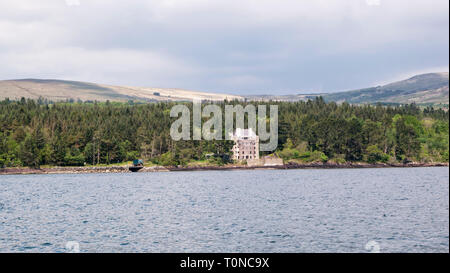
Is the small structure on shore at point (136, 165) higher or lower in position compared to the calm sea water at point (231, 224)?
lower

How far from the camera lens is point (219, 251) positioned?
1324 inches

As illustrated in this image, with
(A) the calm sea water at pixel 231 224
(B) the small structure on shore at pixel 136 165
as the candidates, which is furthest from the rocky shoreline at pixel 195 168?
(A) the calm sea water at pixel 231 224

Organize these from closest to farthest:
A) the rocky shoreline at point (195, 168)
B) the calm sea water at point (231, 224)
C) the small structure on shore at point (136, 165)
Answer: the calm sea water at point (231, 224) → the rocky shoreline at point (195, 168) → the small structure on shore at point (136, 165)

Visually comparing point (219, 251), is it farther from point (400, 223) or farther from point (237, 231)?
point (400, 223)

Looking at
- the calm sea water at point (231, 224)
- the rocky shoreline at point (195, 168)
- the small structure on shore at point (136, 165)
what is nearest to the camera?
the calm sea water at point (231, 224)

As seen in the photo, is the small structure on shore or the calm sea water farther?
the small structure on shore

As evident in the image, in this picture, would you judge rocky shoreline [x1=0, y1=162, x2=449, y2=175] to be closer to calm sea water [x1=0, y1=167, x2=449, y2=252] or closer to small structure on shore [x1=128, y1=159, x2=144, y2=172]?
small structure on shore [x1=128, y1=159, x2=144, y2=172]

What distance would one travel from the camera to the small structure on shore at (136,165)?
7234 inches

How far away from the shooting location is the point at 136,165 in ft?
612

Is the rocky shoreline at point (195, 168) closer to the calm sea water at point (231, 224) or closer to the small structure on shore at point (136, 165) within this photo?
the small structure on shore at point (136, 165)

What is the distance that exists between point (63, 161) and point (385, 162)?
4443 inches

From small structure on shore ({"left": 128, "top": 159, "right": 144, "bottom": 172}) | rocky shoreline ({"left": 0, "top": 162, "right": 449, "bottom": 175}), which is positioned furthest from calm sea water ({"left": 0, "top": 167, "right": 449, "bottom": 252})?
small structure on shore ({"left": 128, "top": 159, "right": 144, "bottom": 172})

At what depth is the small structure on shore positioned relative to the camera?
184m
